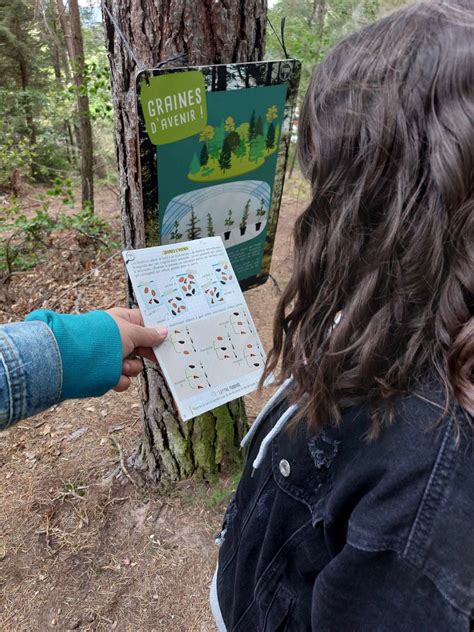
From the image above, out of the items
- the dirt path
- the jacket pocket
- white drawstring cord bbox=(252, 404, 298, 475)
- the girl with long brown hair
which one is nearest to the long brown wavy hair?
the girl with long brown hair

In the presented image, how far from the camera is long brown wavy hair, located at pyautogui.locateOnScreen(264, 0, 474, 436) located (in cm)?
65

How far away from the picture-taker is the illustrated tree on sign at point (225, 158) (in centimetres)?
137

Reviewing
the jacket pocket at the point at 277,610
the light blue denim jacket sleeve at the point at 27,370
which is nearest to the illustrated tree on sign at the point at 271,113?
the light blue denim jacket sleeve at the point at 27,370

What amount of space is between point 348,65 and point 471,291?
43cm

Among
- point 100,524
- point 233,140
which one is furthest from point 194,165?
point 100,524

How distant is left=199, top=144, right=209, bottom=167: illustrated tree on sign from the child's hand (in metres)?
0.50

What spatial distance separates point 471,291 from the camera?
2.23ft

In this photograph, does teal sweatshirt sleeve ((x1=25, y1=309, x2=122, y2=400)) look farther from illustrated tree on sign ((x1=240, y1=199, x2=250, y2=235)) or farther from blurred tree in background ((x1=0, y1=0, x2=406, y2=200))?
blurred tree in background ((x1=0, y1=0, x2=406, y2=200))

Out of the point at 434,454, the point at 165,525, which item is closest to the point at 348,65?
the point at 434,454

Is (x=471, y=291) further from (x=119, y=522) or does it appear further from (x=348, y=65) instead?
(x=119, y=522)

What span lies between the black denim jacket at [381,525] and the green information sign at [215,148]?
0.80 metres

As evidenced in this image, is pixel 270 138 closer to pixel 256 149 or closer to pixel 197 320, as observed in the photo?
pixel 256 149

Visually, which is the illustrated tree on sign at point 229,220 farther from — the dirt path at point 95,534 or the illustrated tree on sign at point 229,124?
the dirt path at point 95,534

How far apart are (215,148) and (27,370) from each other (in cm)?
83
